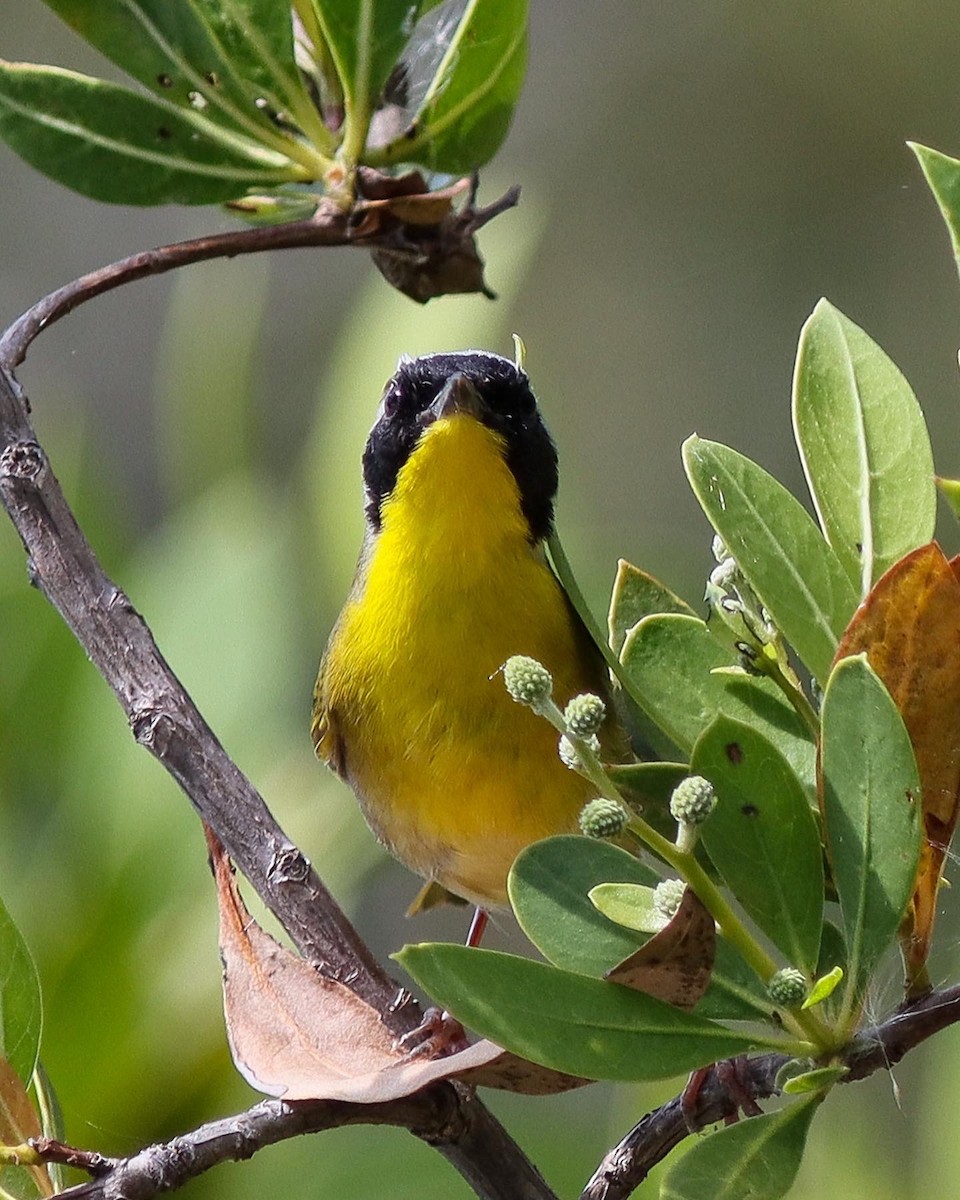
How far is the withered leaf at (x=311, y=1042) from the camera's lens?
111 cm

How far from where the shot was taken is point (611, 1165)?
48.9 inches

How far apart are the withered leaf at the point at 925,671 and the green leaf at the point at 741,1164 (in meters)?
0.16

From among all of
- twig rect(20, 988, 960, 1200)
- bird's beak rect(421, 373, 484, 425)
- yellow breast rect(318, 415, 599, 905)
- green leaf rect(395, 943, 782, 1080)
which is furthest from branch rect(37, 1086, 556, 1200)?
bird's beak rect(421, 373, 484, 425)

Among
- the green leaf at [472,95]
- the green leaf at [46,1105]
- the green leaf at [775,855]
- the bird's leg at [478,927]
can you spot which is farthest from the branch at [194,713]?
the bird's leg at [478,927]

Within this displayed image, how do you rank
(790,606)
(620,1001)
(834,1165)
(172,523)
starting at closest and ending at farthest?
1. (620,1001)
2. (790,606)
3. (834,1165)
4. (172,523)

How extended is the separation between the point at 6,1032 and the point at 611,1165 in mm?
535

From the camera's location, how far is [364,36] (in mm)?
1505

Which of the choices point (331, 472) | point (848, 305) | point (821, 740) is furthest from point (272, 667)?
point (848, 305)

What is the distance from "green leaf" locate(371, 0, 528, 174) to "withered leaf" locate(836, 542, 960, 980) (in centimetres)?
78

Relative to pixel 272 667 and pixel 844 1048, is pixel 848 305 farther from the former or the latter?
pixel 844 1048

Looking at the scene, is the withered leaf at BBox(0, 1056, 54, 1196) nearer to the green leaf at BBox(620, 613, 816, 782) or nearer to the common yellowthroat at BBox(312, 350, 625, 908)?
the green leaf at BBox(620, 613, 816, 782)

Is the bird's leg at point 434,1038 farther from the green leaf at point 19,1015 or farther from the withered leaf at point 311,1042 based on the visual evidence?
the green leaf at point 19,1015

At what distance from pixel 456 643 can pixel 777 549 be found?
3.10ft

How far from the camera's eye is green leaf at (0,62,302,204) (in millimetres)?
1595
